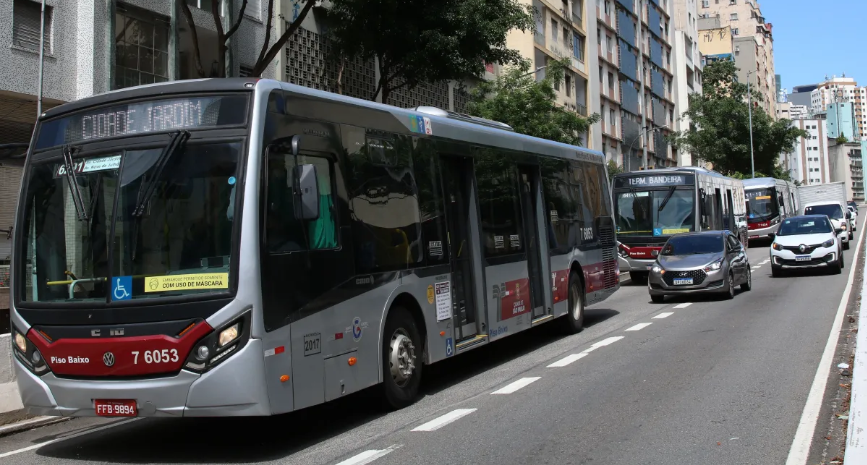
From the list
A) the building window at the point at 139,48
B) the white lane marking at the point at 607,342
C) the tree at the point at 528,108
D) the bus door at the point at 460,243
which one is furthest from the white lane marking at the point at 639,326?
the tree at the point at 528,108

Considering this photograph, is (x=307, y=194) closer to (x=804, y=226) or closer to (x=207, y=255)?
(x=207, y=255)

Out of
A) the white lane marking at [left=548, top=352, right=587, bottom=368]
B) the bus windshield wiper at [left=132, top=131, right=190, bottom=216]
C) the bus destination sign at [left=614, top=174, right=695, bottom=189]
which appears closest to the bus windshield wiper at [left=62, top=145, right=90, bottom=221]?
the bus windshield wiper at [left=132, top=131, right=190, bottom=216]

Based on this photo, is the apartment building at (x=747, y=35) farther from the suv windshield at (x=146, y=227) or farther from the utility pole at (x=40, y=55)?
the suv windshield at (x=146, y=227)

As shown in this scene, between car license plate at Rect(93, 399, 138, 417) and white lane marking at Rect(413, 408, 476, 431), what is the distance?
245 cm

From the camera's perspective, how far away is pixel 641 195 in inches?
1009

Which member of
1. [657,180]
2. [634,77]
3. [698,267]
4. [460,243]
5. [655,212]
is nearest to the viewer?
[460,243]

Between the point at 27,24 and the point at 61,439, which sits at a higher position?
the point at 27,24

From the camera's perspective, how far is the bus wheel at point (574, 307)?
47.9 ft

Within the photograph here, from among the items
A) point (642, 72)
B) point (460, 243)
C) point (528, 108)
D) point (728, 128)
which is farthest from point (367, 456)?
point (728, 128)

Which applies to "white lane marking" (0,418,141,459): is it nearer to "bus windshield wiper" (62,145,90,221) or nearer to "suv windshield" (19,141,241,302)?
"suv windshield" (19,141,241,302)

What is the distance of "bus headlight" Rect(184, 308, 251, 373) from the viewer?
6770mm

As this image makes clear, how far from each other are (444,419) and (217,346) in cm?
247

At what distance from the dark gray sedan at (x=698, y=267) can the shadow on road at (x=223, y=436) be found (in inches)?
398

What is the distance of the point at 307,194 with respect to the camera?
286 inches
